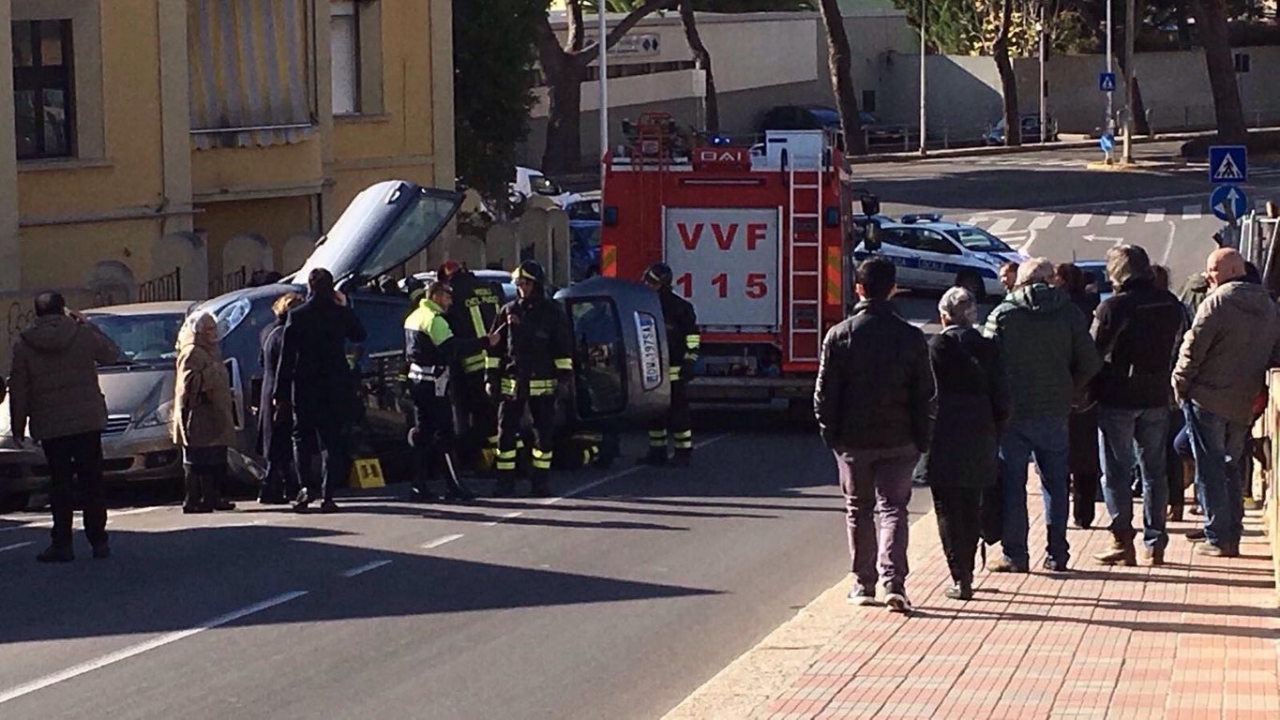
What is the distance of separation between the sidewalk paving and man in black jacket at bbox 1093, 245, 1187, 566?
19.3 inches

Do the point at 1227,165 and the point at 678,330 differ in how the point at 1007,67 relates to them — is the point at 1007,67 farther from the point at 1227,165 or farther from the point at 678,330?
the point at 678,330

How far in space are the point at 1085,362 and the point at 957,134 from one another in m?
71.8

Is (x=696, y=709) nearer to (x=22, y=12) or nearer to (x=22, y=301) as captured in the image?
(x=22, y=301)

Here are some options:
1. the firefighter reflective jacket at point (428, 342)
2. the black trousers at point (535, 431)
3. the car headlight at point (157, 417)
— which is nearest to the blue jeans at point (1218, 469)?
the black trousers at point (535, 431)

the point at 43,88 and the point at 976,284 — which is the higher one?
the point at 43,88

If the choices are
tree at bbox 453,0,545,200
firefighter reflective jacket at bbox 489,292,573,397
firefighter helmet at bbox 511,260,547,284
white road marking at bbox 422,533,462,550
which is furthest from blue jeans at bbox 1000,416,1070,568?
tree at bbox 453,0,545,200

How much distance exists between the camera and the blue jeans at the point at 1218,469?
474 inches

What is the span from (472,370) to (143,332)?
337 centimetres

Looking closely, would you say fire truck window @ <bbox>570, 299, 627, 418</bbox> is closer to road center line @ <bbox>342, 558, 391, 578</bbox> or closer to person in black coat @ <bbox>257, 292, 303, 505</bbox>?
person in black coat @ <bbox>257, 292, 303, 505</bbox>

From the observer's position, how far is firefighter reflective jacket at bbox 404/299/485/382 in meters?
15.4

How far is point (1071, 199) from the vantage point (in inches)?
2210

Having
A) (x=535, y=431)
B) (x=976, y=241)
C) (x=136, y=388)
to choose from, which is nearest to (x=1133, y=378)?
(x=535, y=431)

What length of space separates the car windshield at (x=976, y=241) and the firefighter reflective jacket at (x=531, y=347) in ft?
76.7

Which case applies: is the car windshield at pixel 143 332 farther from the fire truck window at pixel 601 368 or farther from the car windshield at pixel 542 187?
the car windshield at pixel 542 187
